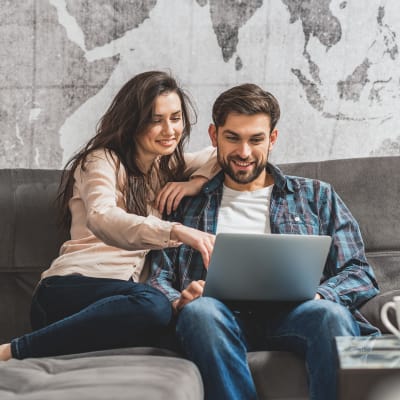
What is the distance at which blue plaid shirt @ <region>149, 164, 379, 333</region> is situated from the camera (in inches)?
90.1

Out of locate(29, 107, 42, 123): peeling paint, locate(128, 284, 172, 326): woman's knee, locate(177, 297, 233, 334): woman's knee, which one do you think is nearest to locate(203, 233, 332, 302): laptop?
locate(177, 297, 233, 334): woman's knee

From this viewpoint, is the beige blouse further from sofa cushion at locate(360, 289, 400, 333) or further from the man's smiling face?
sofa cushion at locate(360, 289, 400, 333)

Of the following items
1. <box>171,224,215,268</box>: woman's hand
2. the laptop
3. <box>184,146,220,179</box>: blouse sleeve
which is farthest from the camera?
<box>184,146,220,179</box>: blouse sleeve

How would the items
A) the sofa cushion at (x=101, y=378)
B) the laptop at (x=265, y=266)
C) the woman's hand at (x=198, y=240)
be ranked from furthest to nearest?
the woman's hand at (x=198, y=240)
the laptop at (x=265, y=266)
the sofa cushion at (x=101, y=378)

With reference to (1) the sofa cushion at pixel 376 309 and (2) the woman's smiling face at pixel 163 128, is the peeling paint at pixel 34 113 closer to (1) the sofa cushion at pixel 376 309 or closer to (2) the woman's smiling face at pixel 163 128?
(2) the woman's smiling face at pixel 163 128

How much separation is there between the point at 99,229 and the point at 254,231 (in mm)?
520

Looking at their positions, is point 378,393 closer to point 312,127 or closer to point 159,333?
point 159,333

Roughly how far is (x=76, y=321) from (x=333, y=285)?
738 mm

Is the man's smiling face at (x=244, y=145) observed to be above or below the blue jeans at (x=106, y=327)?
above

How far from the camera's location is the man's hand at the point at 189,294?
220 cm

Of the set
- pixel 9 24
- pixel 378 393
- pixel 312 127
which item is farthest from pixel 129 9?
pixel 378 393

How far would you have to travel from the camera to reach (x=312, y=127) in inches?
117

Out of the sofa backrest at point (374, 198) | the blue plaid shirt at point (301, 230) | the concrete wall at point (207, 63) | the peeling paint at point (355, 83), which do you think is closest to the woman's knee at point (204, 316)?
the blue plaid shirt at point (301, 230)

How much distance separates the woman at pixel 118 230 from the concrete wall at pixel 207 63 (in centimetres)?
48
